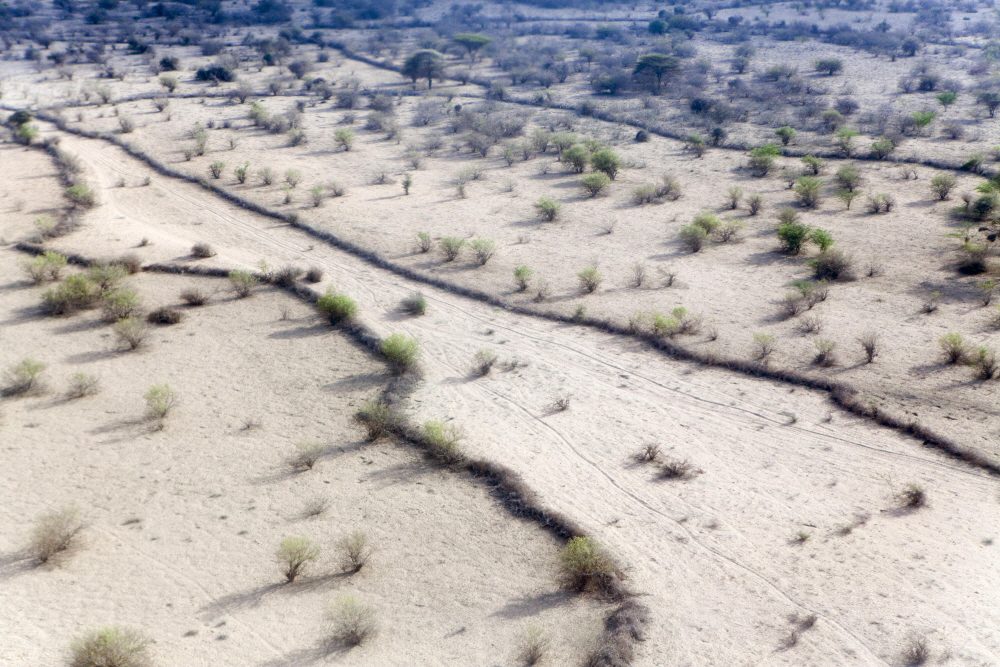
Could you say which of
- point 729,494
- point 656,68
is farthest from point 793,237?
point 656,68

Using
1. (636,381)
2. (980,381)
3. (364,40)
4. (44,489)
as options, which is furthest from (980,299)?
(364,40)

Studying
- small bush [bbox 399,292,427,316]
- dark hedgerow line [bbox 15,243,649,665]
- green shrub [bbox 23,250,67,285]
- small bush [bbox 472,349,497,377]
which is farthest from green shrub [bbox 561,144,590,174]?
green shrub [bbox 23,250,67,285]

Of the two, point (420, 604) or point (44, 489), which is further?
point (44, 489)

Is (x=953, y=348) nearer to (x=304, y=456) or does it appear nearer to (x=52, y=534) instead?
(x=304, y=456)

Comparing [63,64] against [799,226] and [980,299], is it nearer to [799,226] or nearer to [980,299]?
[799,226]

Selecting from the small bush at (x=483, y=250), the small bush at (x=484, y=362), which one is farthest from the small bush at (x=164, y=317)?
the small bush at (x=483, y=250)

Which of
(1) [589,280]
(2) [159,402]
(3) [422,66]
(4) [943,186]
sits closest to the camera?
(2) [159,402]

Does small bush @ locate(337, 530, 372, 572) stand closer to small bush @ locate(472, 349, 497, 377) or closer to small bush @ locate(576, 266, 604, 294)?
small bush @ locate(472, 349, 497, 377)
